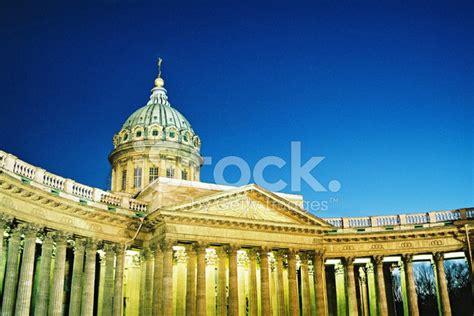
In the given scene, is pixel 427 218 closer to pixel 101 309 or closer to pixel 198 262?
pixel 198 262

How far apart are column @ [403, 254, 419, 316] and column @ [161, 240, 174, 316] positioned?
20378 millimetres

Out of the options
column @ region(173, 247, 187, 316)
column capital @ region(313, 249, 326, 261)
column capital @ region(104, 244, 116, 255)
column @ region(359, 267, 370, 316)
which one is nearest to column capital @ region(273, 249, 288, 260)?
column capital @ region(313, 249, 326, 261)

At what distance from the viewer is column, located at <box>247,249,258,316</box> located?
42781 mm

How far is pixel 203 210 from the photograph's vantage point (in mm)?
42344

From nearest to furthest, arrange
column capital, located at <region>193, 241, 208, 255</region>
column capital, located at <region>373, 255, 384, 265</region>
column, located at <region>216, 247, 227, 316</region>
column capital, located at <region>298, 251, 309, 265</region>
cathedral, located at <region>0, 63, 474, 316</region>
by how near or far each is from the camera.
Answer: cathedral, located at <region>0, 63, 474, 316</region> < column capital, located at <region>193, 241, 208, 255</region> < column, located at <region>216, 247, 227, 316</region> < column capital, located at <region>298, 251, 309, 265</region> < column capital, located at <region>373, 255, 384, 265</region>

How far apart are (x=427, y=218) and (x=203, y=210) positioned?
20.7 metres

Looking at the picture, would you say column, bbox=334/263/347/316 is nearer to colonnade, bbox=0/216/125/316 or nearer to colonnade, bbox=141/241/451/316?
colonnade, bbox=141/241/451/316

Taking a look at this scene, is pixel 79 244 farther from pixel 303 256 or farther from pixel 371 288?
pixel 371 288

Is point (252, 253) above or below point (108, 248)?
above

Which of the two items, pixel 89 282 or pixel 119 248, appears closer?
pixel 89 282

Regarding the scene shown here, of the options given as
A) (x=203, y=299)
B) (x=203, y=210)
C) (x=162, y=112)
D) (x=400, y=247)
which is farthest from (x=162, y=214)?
(x=162, y=112)

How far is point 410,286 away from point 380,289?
2.49 meters

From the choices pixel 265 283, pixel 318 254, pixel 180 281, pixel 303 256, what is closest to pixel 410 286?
pixel 318 254

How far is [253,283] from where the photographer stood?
144ft
